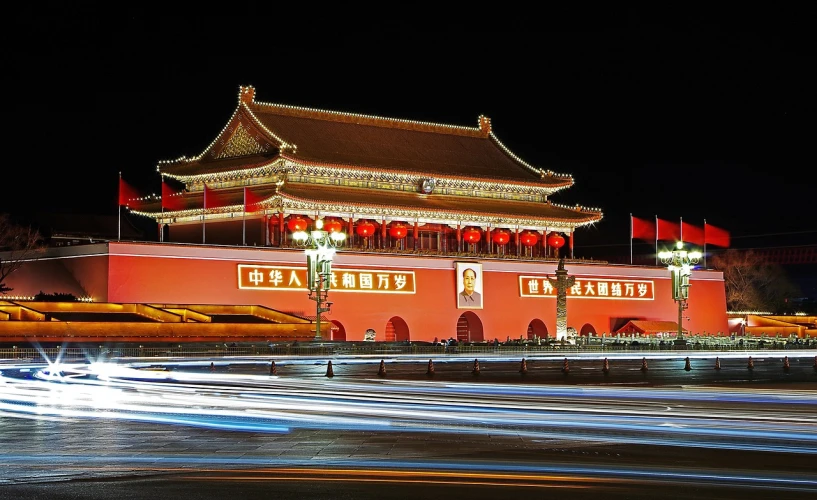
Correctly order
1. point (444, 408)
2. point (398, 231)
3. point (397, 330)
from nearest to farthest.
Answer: point (444, 408) < point (397, 330) < point (398, 231)

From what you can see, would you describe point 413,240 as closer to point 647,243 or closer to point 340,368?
point 340,368

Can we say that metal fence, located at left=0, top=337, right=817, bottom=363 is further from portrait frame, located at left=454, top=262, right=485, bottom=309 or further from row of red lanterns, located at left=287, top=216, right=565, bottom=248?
row of red lanterns, located at left=287, top=216, right=565, bottom=248

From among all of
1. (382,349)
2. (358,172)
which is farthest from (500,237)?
(382,349)

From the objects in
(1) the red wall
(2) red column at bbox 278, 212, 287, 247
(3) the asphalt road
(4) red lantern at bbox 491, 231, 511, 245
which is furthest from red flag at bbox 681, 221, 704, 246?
(3) the asphalt road

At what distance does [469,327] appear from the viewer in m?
57.8

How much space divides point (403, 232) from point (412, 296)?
371cm

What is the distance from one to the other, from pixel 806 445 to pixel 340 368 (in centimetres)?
1962

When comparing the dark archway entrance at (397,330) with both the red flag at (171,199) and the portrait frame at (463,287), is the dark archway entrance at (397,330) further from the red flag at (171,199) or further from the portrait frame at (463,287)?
the red flag at (171,199)

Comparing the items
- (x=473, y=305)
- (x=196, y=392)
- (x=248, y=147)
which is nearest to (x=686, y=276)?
(x=473, y=305)

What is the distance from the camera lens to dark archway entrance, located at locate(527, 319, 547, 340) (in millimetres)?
59688

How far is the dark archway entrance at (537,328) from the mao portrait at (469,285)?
3636mm

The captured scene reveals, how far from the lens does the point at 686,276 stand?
51625 mm

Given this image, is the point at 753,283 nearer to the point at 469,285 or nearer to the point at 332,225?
the point at 469,285

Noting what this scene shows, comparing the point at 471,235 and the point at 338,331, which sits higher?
the point at 471,235
